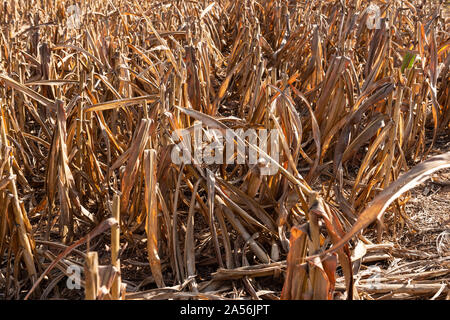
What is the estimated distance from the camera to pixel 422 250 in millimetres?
1249

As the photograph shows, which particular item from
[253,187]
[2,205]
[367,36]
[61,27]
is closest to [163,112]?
[253,187]

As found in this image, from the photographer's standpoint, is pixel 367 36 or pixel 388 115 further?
pixel 367 36

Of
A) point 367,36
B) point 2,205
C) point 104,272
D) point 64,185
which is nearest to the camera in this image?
point 104,272

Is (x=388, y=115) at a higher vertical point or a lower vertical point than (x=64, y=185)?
higher

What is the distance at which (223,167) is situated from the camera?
136cm

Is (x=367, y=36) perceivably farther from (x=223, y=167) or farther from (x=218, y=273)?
(x=218, y=273)

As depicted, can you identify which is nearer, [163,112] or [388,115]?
[163,112]

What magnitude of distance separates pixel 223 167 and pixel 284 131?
214 millimetres

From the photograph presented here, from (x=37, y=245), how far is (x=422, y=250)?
36.4 inches
